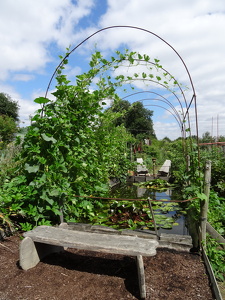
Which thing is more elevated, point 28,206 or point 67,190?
point 67,190

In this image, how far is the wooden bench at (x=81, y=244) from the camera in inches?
79.7

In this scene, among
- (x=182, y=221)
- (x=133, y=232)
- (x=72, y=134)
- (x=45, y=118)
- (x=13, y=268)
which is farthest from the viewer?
(x=182, y=221)

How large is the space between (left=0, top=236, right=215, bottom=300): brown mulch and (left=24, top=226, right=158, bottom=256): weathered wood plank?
326 millimetres

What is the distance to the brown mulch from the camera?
199 cm

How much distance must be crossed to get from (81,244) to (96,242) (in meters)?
0.15

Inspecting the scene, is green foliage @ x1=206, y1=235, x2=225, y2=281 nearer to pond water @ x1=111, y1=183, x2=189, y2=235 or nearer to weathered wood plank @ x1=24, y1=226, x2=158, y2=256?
pond water @ x1=111, y1=183, x2=189, y2=235

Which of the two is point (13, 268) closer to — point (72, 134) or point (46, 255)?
point (46, 255)

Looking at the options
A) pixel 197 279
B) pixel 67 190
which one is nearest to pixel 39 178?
pixel 67 190

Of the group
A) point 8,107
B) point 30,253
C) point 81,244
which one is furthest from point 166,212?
point 8,107

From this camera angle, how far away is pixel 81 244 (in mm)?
2168

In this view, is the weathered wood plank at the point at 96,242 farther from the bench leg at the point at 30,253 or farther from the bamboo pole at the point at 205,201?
the bamboo pole at the point at 205,201

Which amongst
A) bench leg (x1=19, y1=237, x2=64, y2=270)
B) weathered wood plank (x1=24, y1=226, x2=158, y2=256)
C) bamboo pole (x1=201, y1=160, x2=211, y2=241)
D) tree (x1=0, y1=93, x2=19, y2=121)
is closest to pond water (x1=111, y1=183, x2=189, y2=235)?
bamboo pole (x1=201, y1=160, x2=211, y2=241)

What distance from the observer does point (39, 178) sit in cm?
304

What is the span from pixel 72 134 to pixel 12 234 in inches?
62.0
